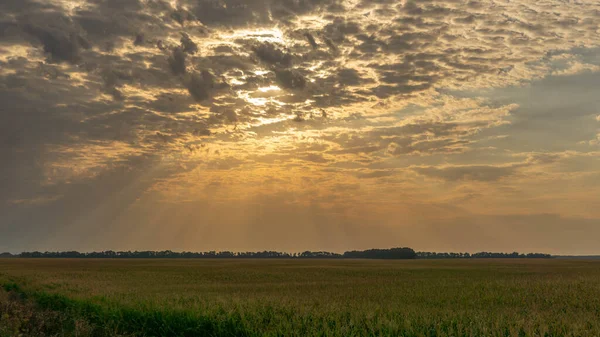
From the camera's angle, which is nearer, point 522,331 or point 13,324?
point 522,331

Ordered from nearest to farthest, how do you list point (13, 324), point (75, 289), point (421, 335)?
point (421, 335), point (13, 324), point (75, 289)

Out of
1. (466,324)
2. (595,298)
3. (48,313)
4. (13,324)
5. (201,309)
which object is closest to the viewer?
(466,324)

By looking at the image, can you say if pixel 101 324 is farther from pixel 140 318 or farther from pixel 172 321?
pixel 172 321

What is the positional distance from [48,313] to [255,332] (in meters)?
14.0

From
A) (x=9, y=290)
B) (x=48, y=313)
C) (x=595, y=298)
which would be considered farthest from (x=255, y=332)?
(x=9, y=290)

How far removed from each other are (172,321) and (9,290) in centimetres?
2588

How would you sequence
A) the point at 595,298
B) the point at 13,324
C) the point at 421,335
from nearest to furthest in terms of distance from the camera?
the point at 421,335 → the point at 13,324 → the point at 595,298

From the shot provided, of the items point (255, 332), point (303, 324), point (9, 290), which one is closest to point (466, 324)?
point (303, 324)

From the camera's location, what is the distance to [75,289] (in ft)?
111

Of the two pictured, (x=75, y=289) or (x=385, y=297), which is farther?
(x=75, y=289)

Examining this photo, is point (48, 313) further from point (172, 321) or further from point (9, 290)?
point (9, 290)

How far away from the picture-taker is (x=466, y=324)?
16172 mm

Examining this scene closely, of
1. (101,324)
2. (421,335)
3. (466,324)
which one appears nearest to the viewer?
(421,335)

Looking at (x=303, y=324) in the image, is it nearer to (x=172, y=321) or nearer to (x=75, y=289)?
(x=172, y=321)
